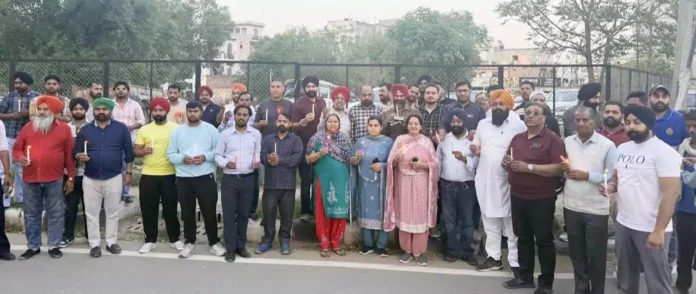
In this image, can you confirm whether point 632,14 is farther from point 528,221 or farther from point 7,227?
point 7,227

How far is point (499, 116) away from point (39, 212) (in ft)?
16.9

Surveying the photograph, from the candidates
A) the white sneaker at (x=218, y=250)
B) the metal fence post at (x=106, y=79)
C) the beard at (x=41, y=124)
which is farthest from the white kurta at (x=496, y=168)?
the metal fence post at (x=106, y=79)

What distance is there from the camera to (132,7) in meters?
24.4

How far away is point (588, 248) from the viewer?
509 cm

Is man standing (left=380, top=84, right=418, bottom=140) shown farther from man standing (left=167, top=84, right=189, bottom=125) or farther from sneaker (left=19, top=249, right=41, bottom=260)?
sneaker (left=19, top=249, right=41, bottom=260)

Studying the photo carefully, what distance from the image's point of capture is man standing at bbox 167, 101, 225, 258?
655cm

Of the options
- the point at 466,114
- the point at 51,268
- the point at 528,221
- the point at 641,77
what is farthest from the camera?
the point at 641,77

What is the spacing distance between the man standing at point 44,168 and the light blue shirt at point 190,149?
1205 millimetres

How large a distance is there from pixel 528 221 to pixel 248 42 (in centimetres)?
10083

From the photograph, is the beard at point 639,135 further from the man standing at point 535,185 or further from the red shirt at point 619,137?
the red shirt at point 619,137

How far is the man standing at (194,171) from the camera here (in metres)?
6.55

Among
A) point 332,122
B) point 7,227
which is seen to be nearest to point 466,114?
point 332,122

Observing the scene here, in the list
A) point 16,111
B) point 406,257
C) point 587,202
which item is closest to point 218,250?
point 406,257

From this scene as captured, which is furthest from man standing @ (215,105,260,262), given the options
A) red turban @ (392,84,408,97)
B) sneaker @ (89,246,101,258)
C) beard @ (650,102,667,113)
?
beard @ (650,102,667,113)
